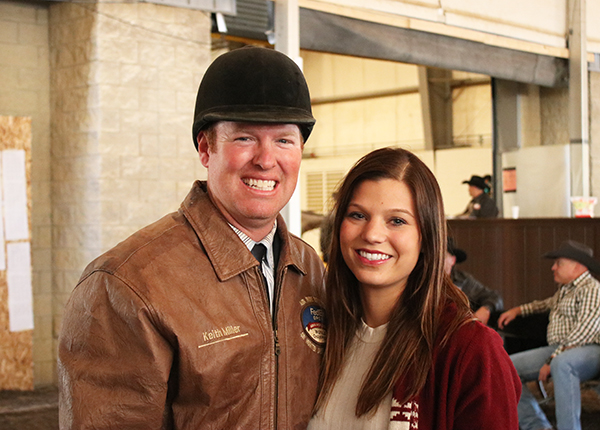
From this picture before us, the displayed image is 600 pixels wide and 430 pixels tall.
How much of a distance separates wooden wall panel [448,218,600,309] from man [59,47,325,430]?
18.7 ft

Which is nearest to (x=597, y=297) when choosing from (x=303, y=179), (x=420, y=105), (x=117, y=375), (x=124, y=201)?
(x=124, y=201)

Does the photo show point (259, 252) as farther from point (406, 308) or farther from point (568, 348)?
point (568, 348)

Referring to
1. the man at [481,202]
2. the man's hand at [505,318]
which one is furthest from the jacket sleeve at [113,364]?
the man at [481,202]

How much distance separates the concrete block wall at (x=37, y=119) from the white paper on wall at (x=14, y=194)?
23 centimetres

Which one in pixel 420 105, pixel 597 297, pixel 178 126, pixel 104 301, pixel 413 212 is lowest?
pixel 597 297

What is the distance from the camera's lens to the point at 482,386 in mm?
1513

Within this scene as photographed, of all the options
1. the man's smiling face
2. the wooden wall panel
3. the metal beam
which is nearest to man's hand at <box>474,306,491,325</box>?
the wooden wall panel

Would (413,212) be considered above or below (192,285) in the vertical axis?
above

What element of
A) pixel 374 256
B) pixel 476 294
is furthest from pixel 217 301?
pixel 476 294

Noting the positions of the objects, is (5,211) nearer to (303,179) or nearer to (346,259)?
(346,259)

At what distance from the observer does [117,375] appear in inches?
56.1

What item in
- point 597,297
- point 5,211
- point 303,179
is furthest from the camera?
point 303,179

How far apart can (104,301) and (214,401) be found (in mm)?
329

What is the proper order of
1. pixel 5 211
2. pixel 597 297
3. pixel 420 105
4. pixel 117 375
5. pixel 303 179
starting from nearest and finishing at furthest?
pixel 117 375 < pixel 597 297 < pixel 5 211 < pixel 420 105 < pixel 303 179
